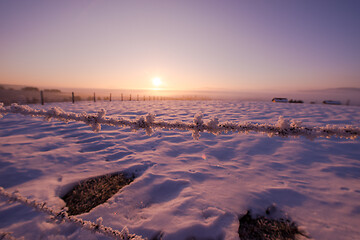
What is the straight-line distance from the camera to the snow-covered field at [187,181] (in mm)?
1717

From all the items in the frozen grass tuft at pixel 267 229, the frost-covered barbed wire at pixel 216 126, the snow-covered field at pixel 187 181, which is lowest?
the frozen grass tuft at pixel 267 229

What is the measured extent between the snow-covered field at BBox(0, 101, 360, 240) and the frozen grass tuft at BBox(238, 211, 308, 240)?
10 centimetres

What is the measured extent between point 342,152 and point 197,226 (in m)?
4.05

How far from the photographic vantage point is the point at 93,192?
88.9 inches

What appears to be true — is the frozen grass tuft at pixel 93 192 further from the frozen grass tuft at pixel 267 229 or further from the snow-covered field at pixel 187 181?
the frozen grass tuft at pixel 267 229

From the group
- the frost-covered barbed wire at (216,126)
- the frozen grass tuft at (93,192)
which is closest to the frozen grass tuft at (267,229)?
the frost-covered barbed wire at (216,126)

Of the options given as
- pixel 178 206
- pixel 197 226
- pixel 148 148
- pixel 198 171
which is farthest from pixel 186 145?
pixel 197 226

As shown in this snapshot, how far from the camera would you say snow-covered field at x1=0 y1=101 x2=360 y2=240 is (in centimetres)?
172

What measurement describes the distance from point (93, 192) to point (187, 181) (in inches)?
56.1

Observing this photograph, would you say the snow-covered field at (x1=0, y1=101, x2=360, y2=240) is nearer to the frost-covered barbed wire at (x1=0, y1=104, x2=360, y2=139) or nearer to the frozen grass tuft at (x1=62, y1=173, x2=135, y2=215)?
the frozen grass tuft at (x1=62, y1=173, x2=135, y2=215)

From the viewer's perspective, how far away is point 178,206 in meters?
1.97

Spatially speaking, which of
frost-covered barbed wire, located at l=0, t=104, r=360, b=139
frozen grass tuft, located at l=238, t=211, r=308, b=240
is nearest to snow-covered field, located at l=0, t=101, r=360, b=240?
frozen grass tuft, located at l=238, t=211, r=308, b=240

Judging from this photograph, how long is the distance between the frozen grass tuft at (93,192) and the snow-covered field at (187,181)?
13 centimetres

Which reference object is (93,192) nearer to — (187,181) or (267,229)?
(187,181)
